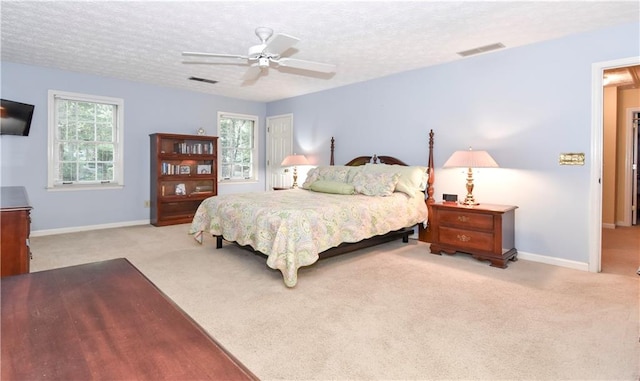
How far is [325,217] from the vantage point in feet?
11.5

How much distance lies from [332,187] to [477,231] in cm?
186

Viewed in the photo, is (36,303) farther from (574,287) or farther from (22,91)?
(22,91)

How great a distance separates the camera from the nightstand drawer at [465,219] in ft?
12.6

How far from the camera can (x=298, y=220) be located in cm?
323

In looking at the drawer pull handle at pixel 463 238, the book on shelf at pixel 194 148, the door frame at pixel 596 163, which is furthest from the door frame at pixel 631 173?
the book on shelf at pixel 194 148

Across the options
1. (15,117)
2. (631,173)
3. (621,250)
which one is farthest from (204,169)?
(631,173)

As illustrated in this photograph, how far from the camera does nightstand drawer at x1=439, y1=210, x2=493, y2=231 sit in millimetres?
3839

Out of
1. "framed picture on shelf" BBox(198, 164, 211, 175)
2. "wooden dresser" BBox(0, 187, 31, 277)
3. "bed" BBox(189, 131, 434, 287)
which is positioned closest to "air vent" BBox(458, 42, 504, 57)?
"bed" BBox(189, 131, 434, 287)

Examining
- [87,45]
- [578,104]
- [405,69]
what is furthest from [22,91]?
[578,104]

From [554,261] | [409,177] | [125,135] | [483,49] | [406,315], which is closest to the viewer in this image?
[406,315]

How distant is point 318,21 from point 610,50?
293 cm

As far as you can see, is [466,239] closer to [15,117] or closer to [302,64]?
[302,64]

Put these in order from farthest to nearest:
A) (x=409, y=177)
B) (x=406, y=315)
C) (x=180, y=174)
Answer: (x=180, y=174)
(x=409, y=177)
(x=406, y=315)

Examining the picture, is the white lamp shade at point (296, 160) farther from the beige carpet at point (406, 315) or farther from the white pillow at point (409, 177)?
the beige carpet at point (406, 315)
